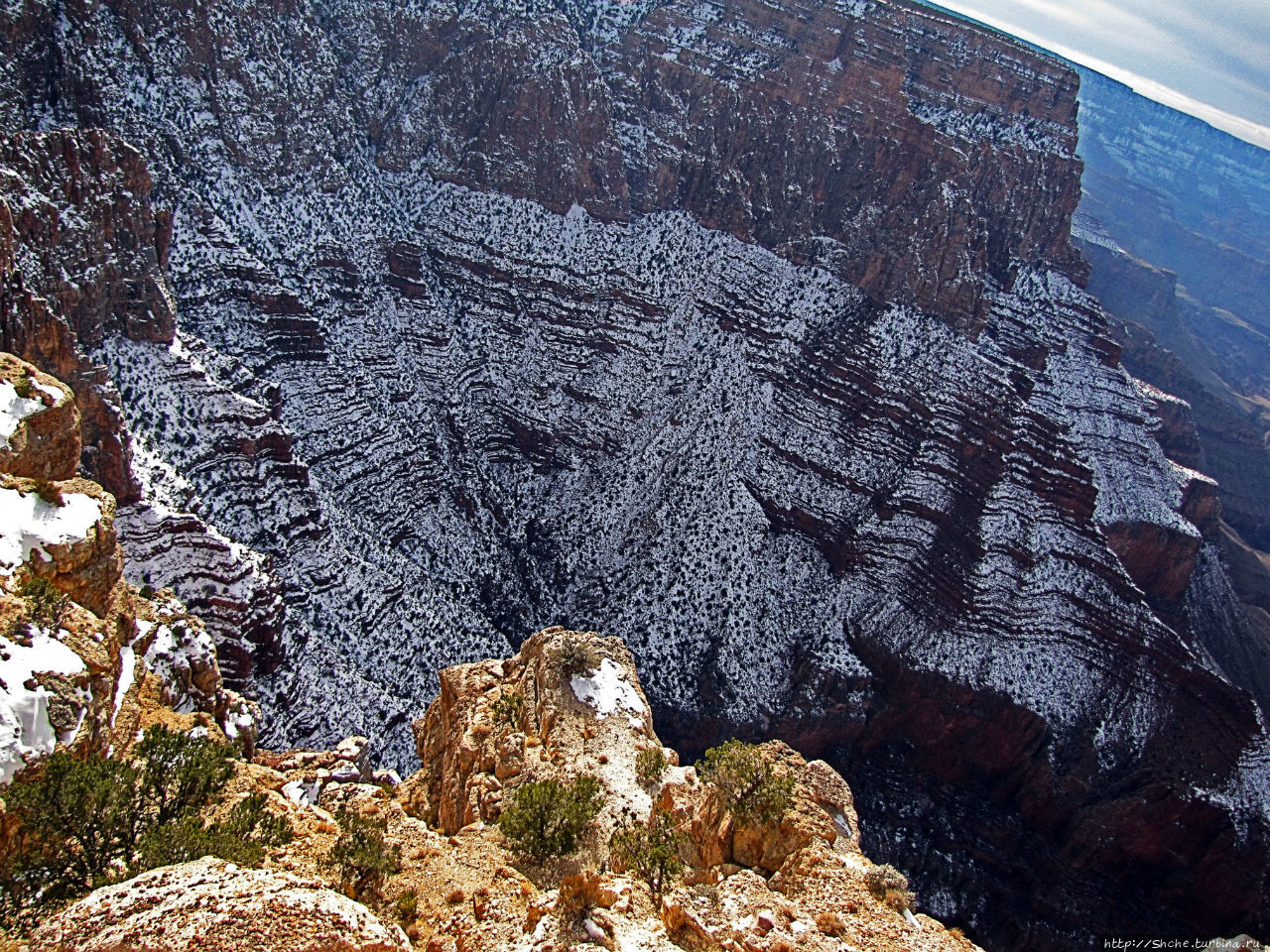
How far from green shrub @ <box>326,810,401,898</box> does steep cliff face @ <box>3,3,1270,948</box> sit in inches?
940

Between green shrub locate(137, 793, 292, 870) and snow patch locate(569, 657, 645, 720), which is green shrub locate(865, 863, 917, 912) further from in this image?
green shrub locate(137, 793, 292, 870)

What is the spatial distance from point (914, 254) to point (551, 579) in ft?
157

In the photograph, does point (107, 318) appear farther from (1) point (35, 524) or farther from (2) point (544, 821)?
(2) point (544, 821)

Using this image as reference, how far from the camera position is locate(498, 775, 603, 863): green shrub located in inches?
1121

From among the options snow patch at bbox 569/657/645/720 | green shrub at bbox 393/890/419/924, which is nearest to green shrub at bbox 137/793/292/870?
green shrub at bbox 393/890/419/924

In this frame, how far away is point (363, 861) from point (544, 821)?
6.18 metres

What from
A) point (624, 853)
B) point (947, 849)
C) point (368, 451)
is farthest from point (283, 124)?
point (947, 849)

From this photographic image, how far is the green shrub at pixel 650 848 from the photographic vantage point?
2700cm

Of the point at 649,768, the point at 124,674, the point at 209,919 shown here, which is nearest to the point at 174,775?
the point at 124,674

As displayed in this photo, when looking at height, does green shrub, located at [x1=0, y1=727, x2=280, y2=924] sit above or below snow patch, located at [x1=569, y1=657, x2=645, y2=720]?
above

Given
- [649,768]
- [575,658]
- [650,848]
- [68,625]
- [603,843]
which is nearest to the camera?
[68,625]

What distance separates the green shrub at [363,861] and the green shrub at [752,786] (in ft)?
40.5

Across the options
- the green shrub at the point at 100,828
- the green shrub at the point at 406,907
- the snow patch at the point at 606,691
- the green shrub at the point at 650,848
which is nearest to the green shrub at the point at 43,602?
the green shrub at the point at 100,828

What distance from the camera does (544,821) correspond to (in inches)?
1131
